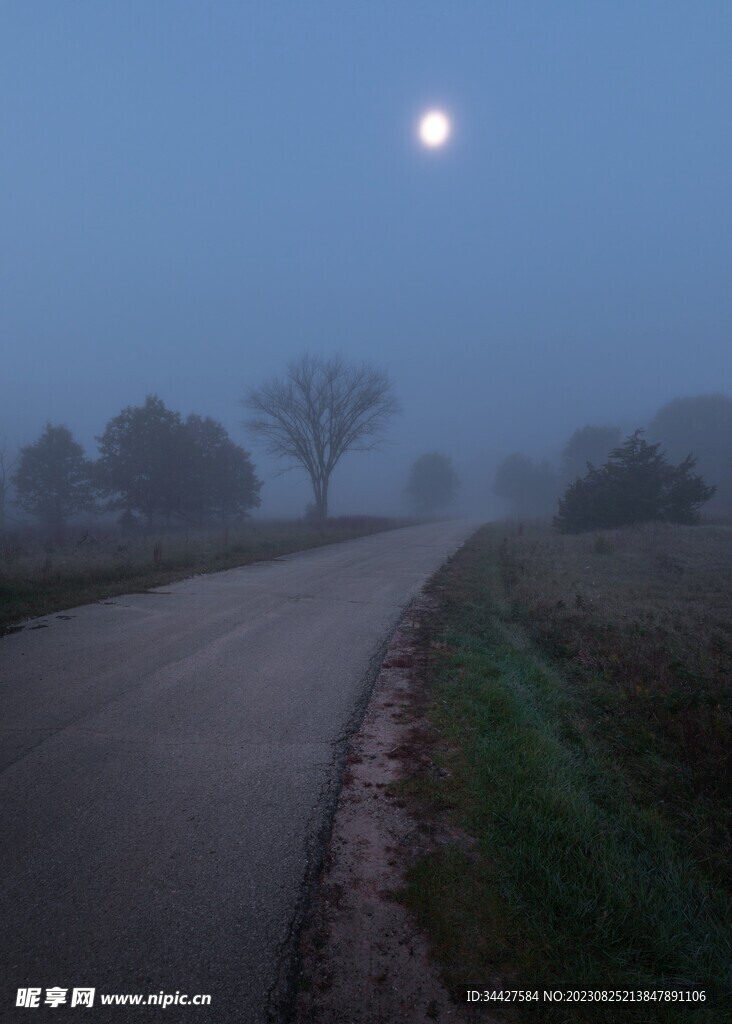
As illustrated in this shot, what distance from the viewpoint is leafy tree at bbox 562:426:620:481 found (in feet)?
248

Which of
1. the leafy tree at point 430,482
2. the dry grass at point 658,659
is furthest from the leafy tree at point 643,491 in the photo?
the leafy tree at point 430,482

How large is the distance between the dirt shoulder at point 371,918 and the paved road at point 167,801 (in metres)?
0.14

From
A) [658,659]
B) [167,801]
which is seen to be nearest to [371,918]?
[167,801]

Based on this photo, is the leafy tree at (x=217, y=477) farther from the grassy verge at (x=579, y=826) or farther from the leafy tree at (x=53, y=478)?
the grassy verge at (x=579, y=826)

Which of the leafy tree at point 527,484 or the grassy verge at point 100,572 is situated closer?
the grassy verge at point 100,572

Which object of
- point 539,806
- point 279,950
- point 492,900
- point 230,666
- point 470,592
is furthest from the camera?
point 470,592

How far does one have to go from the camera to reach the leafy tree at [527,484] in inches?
3885

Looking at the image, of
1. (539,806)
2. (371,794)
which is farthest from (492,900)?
(371,794)

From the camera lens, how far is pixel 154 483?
4069 cm

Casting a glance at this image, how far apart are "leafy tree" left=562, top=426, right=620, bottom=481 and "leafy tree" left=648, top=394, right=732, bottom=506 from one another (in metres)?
7.12

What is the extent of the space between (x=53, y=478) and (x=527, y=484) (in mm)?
79917

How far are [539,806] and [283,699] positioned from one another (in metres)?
2.84

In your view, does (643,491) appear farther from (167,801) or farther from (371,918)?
(371,918)

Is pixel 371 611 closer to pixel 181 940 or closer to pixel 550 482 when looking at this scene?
pixel 181 940
